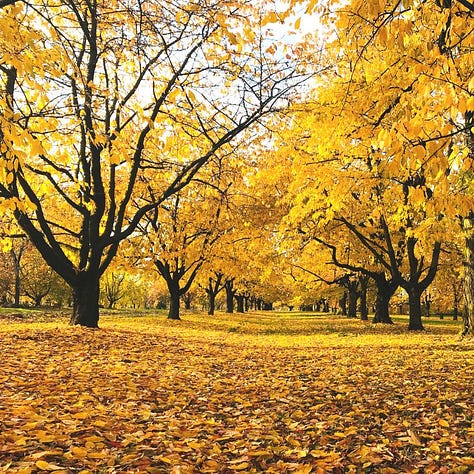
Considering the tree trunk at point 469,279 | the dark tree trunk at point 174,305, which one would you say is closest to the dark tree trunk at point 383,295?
the tree trunk at point 469,279

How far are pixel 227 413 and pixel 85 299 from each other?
7809mm

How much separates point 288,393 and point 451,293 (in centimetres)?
4300

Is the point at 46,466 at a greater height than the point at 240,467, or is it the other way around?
the point at 46,466

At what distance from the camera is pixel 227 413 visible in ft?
15.2

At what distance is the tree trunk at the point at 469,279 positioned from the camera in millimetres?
10930

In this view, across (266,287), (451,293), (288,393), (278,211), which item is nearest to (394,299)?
(451,293)

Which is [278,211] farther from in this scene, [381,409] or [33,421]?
[33,421]

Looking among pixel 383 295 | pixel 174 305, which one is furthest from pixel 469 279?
pixel 174 305

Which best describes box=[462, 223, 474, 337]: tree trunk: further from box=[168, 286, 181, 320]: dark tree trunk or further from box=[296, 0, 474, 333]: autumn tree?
box=[168, 286, 181, 320]: dark tree trunk

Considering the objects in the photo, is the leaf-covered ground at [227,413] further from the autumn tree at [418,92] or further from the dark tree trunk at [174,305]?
the dark tree trunk at [174,305]

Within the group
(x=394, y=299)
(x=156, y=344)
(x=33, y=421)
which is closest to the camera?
(x=33, y=421)

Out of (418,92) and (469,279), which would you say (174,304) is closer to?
(469,279)

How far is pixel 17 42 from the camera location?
4441 mm

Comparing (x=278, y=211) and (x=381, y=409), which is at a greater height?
(x=278, y=211)
